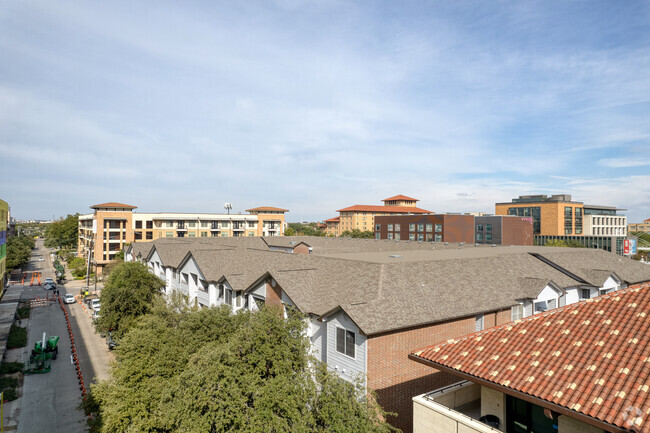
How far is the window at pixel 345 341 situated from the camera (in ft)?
65.8

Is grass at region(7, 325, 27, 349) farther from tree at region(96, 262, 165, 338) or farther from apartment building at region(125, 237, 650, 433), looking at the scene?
apartment building at region(125, 237, 650, 433)

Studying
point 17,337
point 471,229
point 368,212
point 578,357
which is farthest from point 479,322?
point 368,212

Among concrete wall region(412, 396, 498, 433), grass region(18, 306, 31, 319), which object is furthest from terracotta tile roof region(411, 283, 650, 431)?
grass region(18, 306, 31, 319)

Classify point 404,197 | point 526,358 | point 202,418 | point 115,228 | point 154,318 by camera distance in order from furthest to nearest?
point 404,197 < point 115,228 < point 154,318 < point 202,418 < point 526,358

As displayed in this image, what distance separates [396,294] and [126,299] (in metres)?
27.8

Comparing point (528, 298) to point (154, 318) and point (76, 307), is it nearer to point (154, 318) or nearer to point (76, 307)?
point (154, 318)

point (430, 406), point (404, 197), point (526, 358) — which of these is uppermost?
point (404, 197)

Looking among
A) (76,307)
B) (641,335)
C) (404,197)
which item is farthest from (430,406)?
(404,197)

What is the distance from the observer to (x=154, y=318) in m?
23.8

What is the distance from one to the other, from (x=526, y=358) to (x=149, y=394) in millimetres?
16370

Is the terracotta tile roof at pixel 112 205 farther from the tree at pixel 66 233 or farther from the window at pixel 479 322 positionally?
the window at pixel 479 322

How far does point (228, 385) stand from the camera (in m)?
14.4

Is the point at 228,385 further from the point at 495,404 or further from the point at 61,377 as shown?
the point at 61,377

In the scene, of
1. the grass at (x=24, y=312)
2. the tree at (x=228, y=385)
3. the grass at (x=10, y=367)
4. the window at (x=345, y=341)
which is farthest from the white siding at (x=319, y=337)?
the grass at (x=24, y=312)
